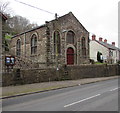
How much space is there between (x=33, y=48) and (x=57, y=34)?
15.4 ft

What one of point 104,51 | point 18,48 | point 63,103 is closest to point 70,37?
point 18,48

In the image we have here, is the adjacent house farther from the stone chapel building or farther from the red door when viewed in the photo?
the red door

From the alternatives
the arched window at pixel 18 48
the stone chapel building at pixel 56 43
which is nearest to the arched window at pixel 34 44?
the stone chapel building at pixel 56 43

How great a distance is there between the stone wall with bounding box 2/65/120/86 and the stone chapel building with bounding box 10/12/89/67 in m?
1.97

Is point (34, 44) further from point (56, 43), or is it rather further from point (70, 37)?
point (70, 37)

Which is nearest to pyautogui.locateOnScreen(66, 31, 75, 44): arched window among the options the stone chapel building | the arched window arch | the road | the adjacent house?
the stone chapel building

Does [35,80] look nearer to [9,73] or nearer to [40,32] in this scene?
[9,73]

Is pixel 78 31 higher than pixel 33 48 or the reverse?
higher

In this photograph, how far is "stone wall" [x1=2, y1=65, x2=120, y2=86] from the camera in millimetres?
14484

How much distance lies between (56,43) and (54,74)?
4.48 metres

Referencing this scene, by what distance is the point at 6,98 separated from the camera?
9539mm

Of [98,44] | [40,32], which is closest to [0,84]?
[40,32]

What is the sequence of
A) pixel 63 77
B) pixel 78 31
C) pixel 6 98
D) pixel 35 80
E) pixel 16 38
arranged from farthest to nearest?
pixel 16 38
pixel 78 31
pixel 63 77
pixel 35 80
pixel 6 98

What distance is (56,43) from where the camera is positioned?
67.5ft
